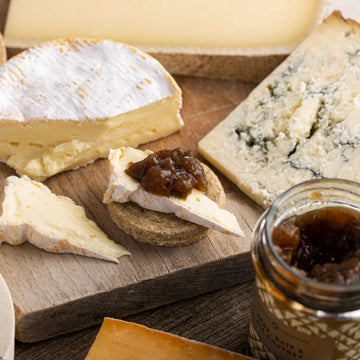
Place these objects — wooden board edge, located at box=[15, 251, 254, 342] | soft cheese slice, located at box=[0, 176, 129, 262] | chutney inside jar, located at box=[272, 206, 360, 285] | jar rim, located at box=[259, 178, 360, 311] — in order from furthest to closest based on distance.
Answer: soft cheese slice, located at box=[0, 176, 129, 262], wooden board edge, located at box=[15, 251, 254, 342], chutney inside jar, located at box=[272, 206, 360, 285], jar rim, located at box=[259, 178, 360, 311]

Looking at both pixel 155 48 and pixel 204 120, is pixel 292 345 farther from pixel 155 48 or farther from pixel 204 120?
pixel 155 48

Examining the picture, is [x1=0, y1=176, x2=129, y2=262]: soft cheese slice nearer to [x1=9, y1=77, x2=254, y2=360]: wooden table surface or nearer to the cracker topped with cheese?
the cracker topped with cheese

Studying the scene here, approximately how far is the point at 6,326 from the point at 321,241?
3.67ft

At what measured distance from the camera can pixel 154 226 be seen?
2.74m

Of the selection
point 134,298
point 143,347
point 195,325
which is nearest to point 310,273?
point 143,347

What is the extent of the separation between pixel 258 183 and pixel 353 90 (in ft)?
2.25

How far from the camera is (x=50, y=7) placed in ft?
12.3

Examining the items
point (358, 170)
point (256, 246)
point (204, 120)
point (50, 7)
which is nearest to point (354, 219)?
point (256, 246)

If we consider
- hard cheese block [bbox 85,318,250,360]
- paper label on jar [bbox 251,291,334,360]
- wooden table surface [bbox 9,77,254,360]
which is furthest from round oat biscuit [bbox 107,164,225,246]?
paper label on jar [bbox 251,291,334,360]

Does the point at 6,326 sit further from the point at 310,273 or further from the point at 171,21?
the point at 171,21

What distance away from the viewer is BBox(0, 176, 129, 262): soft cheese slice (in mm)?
2689

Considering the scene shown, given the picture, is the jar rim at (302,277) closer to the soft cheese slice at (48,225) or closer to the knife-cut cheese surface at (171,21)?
the soft cheese slice at (48,225)

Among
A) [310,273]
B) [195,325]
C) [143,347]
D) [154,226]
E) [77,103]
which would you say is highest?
[310,273]

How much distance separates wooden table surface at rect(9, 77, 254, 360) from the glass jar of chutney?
369mm
